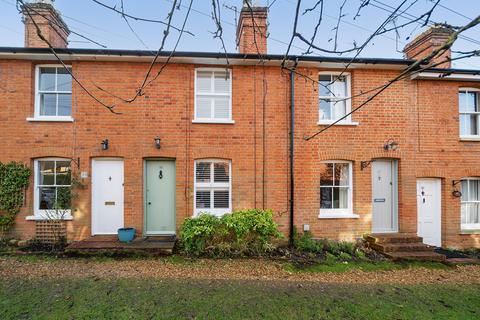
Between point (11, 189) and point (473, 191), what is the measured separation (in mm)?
14836

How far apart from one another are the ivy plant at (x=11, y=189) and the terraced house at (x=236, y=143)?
0.21m

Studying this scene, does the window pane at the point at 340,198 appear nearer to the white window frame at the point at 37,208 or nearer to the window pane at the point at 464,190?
the window pane at the point at 464,190

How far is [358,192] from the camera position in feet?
26.5

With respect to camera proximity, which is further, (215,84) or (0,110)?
(215,84)

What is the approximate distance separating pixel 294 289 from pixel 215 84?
20.5 ft

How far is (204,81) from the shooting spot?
8.13 m

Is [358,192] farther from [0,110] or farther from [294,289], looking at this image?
[0,110]

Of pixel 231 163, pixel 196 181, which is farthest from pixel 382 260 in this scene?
pixel 196 181

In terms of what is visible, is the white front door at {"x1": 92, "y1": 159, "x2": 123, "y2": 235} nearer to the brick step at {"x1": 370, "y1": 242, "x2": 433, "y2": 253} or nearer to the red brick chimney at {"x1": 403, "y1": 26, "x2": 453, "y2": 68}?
the brick step at {"x1": 370, "y1": 242, "x2": 433, "y2": 253}

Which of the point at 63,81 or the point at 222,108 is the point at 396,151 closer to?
the point at 222,108

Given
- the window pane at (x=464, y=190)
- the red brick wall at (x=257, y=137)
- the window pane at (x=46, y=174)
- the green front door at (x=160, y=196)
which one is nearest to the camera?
the red brick wall at (x=257, y=137)

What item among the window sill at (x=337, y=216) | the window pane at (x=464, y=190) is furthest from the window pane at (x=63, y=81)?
the window pane at (x=464, y=190)

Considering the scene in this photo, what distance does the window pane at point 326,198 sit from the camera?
27.0ft

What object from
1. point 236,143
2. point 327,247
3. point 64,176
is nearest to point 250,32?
point 236,143
